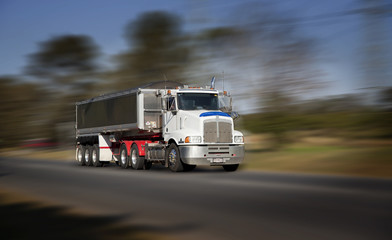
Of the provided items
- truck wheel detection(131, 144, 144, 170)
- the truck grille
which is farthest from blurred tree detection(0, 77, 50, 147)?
the truck grille

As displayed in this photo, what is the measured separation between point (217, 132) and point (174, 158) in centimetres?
196

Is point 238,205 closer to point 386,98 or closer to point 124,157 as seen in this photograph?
point 386,98

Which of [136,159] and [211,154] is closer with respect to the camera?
[211,154]

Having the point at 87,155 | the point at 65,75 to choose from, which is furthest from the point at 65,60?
the point at 87,155

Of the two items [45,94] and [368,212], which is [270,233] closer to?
[368,212]

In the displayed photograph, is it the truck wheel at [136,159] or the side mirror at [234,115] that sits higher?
the side mirror at [234,115]

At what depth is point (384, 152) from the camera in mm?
25516

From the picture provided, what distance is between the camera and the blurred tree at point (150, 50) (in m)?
51.2

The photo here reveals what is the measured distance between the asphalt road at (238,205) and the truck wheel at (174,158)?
12.3 feet

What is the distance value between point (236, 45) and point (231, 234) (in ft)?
82.7

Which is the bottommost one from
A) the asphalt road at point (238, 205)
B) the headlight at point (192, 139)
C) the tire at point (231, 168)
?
the asphalt road at point (238, 205)

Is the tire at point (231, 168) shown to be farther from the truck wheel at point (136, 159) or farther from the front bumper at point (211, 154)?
the truck wheel at point (136, 159)

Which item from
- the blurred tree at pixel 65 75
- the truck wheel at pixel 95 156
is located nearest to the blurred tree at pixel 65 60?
the blurred tree at pixel 65 75

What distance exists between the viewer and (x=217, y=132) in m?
22.7
